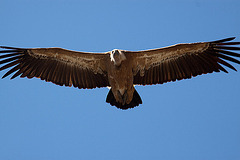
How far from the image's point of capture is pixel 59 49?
10820mm

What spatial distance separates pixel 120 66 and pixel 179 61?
1.64 meters

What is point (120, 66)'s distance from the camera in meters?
10.4

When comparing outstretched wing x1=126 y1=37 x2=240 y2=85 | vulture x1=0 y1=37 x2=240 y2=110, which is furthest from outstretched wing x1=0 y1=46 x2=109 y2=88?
outstretched wing x1=126 y1=37 x2=240 y2=85

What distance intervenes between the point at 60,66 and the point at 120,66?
1.74 meters

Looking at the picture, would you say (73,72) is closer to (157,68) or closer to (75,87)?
(75,87)

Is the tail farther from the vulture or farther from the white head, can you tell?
the white head

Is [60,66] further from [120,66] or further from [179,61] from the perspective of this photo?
[179,61]

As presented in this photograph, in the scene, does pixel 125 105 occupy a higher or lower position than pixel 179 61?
lower

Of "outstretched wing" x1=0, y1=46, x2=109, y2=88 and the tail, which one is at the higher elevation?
"outstretched wing" x1=0, y1=46, x2=109, y2=88

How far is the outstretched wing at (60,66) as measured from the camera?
→ 35.3 ft

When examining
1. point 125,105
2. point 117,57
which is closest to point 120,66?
point 117,57

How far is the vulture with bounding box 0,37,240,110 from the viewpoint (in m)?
10.5

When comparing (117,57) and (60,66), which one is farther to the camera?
(60,66)

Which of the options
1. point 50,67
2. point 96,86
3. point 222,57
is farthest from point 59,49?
point 222,57
